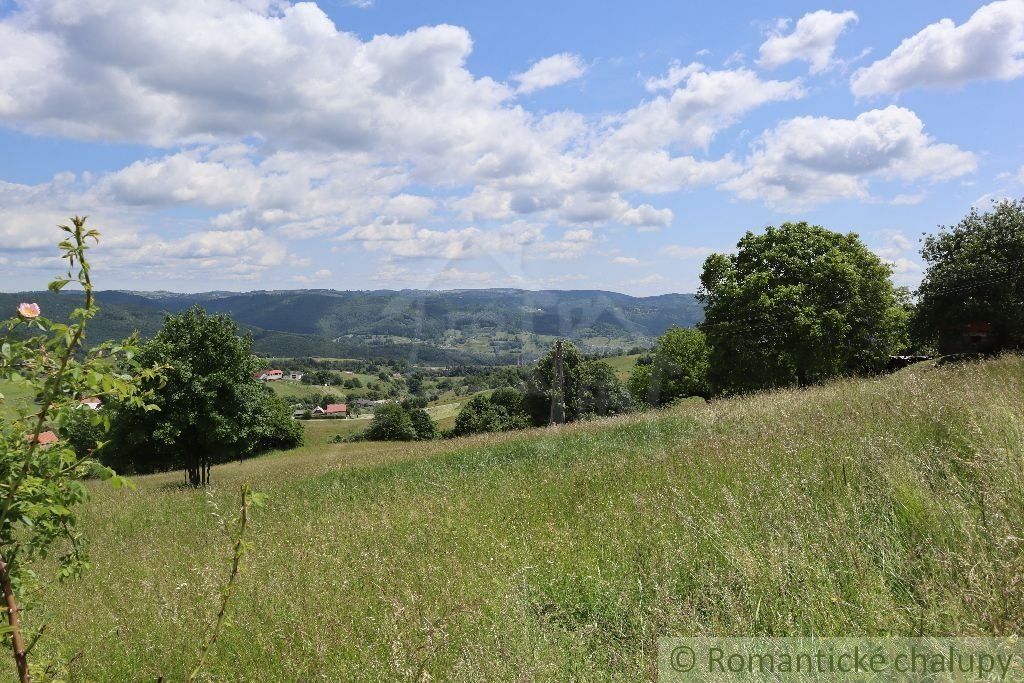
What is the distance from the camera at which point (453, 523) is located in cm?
625

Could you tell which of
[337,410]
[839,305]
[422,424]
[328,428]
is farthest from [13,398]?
[337,410]

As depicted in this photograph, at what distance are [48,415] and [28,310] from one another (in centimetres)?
54

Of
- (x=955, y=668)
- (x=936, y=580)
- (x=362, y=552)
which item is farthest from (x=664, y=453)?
(x=955, y=668)

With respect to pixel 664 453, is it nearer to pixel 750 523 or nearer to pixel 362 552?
pixel 750 523

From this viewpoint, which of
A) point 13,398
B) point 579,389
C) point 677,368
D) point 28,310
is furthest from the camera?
point 579,389

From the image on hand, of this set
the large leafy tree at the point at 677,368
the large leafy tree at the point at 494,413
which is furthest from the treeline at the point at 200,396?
the large leafy tree at the point at 494,413

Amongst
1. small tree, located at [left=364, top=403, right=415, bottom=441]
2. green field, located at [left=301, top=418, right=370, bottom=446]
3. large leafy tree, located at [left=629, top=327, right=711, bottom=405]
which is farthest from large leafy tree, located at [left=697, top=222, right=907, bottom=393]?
green field, located at [left=301, top=418, right=370, bottom=446]

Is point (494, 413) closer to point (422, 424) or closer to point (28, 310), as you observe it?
point (422, 424)

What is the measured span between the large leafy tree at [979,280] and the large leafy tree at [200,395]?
120ft

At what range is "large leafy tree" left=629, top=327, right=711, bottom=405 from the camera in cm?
6066

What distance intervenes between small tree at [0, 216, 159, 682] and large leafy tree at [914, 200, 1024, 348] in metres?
36.2

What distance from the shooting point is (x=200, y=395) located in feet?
82.3

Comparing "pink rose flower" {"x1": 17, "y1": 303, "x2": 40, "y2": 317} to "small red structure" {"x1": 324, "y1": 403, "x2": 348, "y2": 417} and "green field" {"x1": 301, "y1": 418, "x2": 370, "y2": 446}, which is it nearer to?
"green field" {"x1": 301, "y1": 418, "x2": 370, "y2": 446}

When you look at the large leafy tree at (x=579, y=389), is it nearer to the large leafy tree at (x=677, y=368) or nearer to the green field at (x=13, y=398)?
the large leafy tree at (x=677, y=368)
